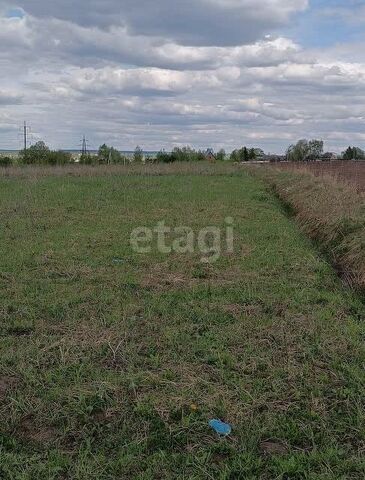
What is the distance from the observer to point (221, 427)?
2504mm

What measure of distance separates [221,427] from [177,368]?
25.9 inches

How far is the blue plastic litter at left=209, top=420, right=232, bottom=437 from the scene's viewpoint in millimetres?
2463

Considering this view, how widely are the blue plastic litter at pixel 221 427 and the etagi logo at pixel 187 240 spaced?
11.9 ft

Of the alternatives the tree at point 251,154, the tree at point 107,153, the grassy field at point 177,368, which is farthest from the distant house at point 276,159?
the grassy field at point 177,368

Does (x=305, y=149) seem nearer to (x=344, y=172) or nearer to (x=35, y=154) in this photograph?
(x=35, y=154)

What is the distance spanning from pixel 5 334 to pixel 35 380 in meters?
0.87

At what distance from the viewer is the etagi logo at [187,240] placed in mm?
6760

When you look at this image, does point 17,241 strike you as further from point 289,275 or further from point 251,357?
point 251,357

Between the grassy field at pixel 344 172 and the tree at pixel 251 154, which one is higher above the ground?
the tree at pixel 251 154

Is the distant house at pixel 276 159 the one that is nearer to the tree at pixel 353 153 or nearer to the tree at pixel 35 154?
the tree at pixel 353 153

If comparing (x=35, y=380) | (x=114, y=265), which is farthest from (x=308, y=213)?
(x=35, y=380)

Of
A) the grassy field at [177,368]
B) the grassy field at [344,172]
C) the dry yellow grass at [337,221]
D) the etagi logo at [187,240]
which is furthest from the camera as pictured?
the grassy field at [344,172]

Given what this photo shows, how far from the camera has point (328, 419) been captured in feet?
8.55

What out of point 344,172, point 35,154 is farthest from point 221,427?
point 35,154
